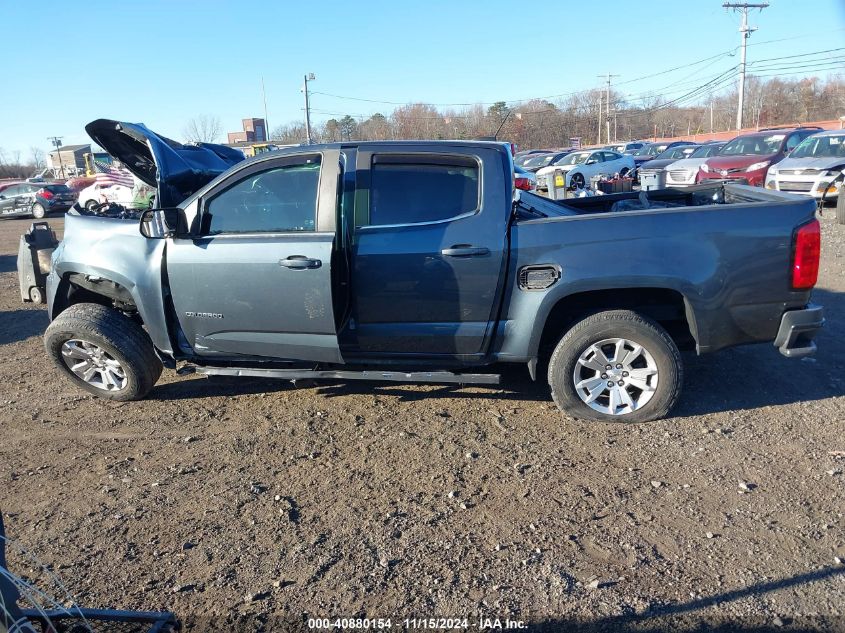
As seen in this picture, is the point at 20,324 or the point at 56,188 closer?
the point at 20,324

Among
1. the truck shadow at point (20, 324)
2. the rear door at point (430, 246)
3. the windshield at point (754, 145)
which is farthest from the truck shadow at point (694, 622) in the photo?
the windshield at point (754, 145)

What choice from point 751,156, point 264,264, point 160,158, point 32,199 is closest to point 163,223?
point 160,158

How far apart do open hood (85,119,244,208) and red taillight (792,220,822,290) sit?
4.39m

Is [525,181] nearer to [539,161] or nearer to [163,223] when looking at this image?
[539,161]

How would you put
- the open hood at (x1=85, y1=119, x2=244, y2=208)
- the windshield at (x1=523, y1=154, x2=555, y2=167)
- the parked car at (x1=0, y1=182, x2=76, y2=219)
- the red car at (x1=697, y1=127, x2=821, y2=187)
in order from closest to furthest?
the open hood at (x1=85, y1=119, x2=244, y2=208) < the red car at (x1=697, y1=127, x2=821, y2=187) < the parked car at (x1=0, y1=182, x2=76, y2=219) < the windshield at (x1=523, y1=154, x2=555, y2=167)

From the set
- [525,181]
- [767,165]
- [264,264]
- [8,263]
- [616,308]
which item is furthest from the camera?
[525,181]

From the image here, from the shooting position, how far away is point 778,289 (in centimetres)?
401

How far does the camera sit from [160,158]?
492 centimetres

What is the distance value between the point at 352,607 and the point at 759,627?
1.61 meters

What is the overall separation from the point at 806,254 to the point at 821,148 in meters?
12.7

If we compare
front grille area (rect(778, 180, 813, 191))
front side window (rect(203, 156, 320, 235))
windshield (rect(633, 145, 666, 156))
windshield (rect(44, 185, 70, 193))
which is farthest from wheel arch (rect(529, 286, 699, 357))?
windshield (rect(633, 145, 666, 156))

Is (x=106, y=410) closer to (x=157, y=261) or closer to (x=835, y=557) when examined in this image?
(x=157, y=261)

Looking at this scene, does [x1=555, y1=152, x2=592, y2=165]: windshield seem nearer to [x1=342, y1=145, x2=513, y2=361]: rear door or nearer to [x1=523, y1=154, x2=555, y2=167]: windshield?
[x1=523, y1=154, x2=555, y2=167]: windshield

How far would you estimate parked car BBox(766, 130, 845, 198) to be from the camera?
1328 cm
